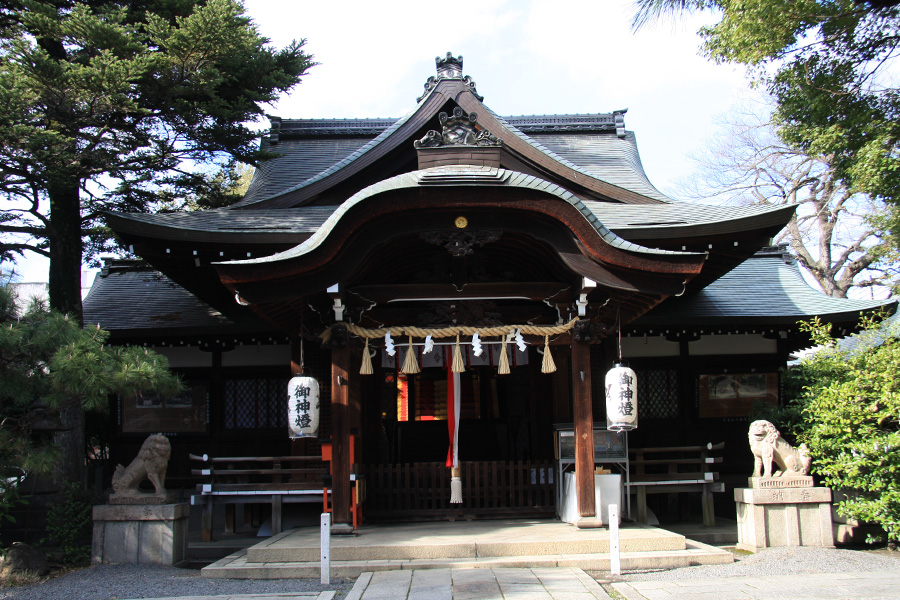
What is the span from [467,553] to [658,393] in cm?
533

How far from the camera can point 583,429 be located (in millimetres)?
8164

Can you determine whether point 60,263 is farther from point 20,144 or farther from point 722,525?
point 722,525

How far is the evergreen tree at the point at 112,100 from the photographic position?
8.00 meters

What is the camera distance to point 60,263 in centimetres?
995

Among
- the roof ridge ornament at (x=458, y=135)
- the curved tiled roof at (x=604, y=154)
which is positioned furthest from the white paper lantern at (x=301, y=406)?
the curved tiled roof at (x=604, y=154)

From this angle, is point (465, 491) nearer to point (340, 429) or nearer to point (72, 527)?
point (340, 429)

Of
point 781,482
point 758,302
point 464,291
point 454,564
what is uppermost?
point 758,302

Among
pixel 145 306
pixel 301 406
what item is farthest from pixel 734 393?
pixel 145 306

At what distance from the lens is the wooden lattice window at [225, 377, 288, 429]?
11.1 metres

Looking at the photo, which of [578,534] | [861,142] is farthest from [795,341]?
[578,534]

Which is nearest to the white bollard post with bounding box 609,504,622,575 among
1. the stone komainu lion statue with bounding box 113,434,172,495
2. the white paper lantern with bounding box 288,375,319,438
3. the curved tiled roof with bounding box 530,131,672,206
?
the white paper lantern with bounding box 288,375,319,438

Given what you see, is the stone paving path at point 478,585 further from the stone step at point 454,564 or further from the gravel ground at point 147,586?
the gravel ground at point 147,586

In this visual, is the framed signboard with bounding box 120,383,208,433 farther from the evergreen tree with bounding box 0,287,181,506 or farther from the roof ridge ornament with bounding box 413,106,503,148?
the roof ridge ornament with bounding box 413,106,503,148

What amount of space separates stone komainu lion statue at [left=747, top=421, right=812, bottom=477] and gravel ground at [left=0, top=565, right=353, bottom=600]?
202 inches
